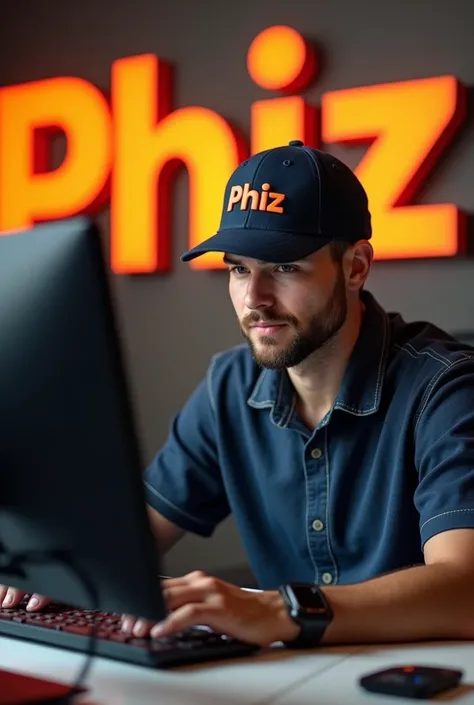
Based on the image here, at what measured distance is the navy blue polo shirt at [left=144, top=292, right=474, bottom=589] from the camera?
171 centimetres

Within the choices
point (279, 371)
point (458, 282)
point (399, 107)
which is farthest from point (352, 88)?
point (279, 371)

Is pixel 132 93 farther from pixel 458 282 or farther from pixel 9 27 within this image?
pixel 458 282

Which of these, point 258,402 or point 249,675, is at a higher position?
point 258,402

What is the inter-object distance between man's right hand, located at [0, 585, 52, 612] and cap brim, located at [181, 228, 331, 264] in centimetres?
71

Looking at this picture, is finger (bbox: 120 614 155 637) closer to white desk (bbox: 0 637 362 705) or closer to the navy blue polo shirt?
white desk (bbox: 0 637 362 705)

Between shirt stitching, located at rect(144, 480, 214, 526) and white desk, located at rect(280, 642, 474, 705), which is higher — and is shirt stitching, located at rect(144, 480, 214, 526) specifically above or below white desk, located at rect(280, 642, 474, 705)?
below

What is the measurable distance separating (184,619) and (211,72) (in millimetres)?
2550

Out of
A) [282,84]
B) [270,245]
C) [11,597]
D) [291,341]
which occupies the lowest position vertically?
[11,597]

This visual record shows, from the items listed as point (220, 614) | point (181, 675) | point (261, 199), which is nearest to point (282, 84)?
point (261, 199)


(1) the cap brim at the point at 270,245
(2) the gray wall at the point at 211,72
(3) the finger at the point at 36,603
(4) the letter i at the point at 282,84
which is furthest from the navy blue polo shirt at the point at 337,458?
(4) the letter i at the point at 282,84

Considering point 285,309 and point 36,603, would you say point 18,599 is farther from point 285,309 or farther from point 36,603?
point 285,309

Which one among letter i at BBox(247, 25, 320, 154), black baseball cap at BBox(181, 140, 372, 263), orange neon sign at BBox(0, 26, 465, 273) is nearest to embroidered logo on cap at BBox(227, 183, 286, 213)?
black baseball cap at BBox(181, 140, 372, 263)

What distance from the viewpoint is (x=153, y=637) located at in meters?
1.15

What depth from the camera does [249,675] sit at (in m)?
1.09
